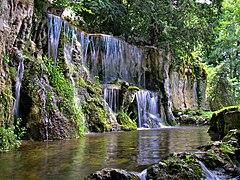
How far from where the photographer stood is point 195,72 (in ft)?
92.0

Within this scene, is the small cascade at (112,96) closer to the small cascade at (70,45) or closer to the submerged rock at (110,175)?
the small cascade at (70,45)

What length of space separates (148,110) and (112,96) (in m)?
3.78

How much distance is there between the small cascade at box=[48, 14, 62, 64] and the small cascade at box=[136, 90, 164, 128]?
626 cm

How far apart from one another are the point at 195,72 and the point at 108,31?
1052cm

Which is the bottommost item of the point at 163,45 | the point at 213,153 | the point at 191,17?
the point at 213,153

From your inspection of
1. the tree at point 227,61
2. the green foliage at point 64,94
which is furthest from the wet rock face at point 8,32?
the tree at point 227,61

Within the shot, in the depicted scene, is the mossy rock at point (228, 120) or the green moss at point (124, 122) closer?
the mossy rock at point (228, 120)

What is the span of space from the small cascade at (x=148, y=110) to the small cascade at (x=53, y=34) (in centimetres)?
626

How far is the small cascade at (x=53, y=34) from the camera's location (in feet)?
43.9

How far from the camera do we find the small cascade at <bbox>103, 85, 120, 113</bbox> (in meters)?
16.0

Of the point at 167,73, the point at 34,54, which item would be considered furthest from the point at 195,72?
the point at 34,54

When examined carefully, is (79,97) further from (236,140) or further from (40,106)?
(236,140)

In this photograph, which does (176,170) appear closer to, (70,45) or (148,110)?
(70,45)

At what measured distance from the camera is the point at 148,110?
1911 centimetres
